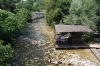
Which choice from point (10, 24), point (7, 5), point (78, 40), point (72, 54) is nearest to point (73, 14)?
point (78, 40)

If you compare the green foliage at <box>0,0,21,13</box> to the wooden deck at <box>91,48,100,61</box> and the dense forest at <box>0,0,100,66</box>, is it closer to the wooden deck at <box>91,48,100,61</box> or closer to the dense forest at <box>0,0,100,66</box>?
→ the dense forest at <box>0,0,100,66</box>

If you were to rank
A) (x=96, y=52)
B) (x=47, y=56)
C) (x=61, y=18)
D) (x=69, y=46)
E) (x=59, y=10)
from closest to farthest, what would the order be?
(x=47, y=56), (x=96, y=52), (x=69, y=46), (x=59, y=10), (x=61, y=18)

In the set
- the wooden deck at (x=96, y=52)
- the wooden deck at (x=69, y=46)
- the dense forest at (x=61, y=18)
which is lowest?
the wooden deck at (x=96, y=52)

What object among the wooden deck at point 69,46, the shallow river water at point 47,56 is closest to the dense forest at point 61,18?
the shallow river water at point 47,56

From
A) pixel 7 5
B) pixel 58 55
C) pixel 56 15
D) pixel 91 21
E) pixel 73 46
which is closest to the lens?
pixel 58 55

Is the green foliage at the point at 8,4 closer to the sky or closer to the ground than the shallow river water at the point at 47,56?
closer to the sky

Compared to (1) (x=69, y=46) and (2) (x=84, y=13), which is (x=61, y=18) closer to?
(2) (x=84, y=13)

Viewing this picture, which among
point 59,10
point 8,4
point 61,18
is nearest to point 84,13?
point 59,10

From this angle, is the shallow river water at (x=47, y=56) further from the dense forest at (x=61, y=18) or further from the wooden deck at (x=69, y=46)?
the dense forest at (x=61, y=18)

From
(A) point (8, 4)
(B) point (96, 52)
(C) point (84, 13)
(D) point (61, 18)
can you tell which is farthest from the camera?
(A) point (8, 4)

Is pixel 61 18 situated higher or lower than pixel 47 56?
higher

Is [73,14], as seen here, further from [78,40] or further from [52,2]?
[52,2]
